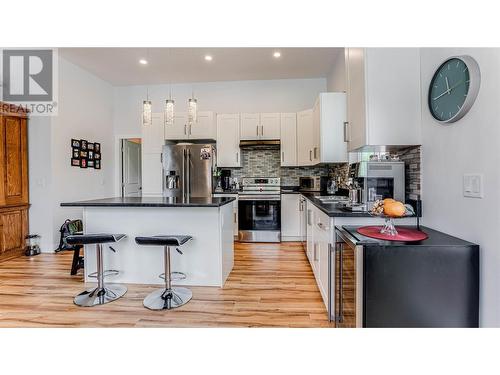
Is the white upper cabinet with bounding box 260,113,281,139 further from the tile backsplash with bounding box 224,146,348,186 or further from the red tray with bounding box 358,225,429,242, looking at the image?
the red tray with bounding box 358,225,429,242

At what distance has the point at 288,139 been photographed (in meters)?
5.05

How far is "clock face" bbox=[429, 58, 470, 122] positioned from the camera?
5.25 ft

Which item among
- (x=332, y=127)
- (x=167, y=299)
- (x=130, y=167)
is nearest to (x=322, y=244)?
(x=167, y=299)

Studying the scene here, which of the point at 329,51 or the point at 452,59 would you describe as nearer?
the point at 452,59

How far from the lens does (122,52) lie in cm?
423

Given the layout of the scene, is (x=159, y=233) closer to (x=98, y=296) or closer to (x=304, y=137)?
(x=98, y=296)

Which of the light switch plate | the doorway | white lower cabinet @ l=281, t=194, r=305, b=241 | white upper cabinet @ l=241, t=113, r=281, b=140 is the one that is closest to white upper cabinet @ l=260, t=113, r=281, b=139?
white upper cabinet @ l=241, t=113, r=281, b=140

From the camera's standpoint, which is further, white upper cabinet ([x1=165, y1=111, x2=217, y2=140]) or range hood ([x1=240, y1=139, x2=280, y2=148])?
white upper cabinet ([x1=165, y1=111, x2=217, y2=140])

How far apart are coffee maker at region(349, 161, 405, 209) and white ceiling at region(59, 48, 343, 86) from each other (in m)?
2.43

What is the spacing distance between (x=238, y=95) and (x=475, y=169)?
15.0ft

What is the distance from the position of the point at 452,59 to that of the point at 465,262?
A: 3.94 ft
